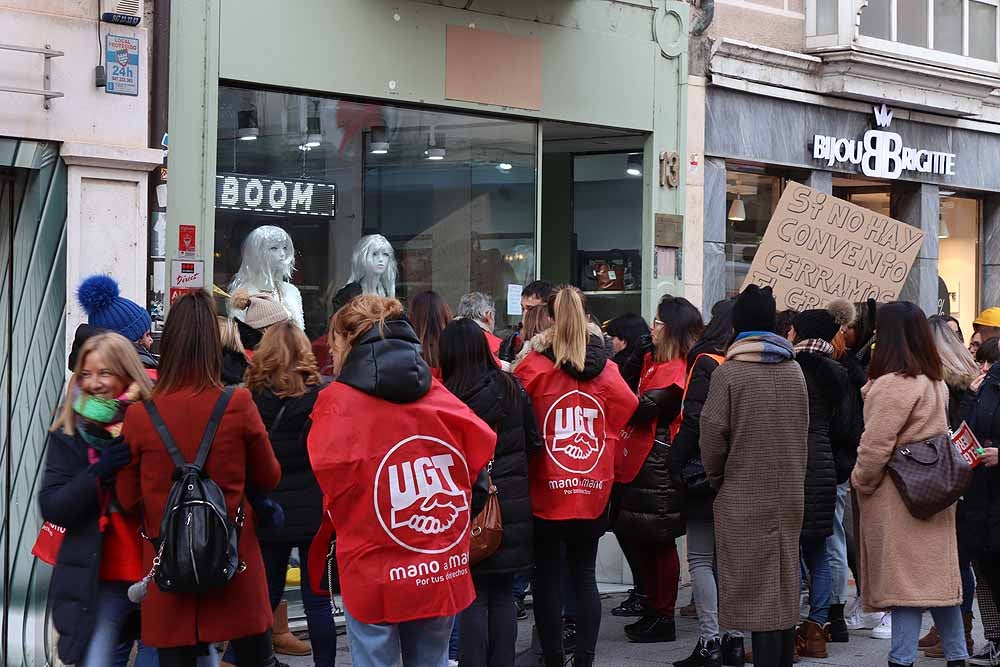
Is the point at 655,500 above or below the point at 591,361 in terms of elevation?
below

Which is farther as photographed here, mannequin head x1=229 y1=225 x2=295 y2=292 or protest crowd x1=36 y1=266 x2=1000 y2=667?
mannequin head x1=229 y1=225 x2=295 y2=292

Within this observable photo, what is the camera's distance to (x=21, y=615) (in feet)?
27.0

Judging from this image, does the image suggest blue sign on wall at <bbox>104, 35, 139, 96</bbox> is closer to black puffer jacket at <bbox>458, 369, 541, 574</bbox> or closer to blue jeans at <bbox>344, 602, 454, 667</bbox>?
black puffer jacket at <bbox>458, 369, 541, 574</bbox>

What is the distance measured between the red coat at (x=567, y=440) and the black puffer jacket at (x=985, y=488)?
213 cm

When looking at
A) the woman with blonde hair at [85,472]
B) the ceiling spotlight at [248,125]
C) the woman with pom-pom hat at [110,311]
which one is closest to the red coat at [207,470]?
the woman with blonde hair at [85,472]

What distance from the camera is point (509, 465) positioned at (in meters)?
6.83

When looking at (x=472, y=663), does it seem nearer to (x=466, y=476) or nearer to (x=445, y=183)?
(x=466, y=476)

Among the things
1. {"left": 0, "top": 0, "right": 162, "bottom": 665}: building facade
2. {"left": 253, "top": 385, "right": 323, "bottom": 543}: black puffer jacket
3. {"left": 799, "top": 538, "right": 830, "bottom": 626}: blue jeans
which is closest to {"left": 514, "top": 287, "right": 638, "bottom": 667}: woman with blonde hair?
{"left": 253, "top": 385, "right": 323, "bottom": 543}: black puffer jacket

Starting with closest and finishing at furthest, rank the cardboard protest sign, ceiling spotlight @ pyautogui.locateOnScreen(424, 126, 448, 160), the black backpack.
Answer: the black backpack
ceiling spotlight @ pyautogui.locateOnScreen(424, 126, 448, 160)
the cardboard protest sign

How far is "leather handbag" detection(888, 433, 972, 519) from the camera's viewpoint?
7.34m

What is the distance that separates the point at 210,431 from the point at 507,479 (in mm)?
1886

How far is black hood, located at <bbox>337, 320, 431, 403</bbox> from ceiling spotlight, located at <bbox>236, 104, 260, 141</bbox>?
458 centimetres

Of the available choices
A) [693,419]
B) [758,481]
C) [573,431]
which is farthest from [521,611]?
[758,481]

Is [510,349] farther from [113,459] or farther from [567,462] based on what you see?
[113,459]
